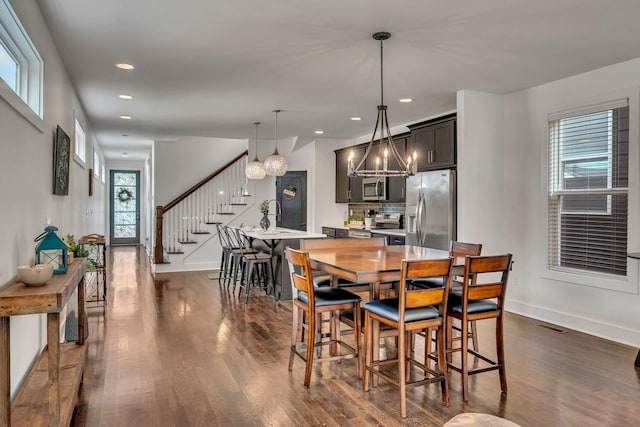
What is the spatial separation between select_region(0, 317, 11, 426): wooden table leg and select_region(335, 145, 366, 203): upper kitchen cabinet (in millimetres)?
6697

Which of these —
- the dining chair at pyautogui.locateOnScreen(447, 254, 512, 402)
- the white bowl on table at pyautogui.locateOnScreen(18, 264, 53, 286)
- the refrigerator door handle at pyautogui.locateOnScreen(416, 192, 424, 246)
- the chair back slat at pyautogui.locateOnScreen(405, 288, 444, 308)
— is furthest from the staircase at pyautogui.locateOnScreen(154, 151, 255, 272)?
the chair back slat at pyautogui.locateOnScreen(405, 288, 444, 308)

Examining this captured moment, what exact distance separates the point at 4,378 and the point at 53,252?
42.9 inches

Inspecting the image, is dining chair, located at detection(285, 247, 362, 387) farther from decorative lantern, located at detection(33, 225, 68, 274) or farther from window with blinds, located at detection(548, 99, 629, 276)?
window with blinds, located at detection(548, 99, 629, 276)

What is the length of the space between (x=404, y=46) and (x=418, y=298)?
215 centimetres

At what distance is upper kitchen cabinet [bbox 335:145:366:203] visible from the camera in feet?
27.4

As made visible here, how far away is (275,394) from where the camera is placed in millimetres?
3086

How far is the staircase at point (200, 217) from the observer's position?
28.8 ft

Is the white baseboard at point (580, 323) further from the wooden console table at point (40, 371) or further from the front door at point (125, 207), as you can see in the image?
the front door at point (125, 207)

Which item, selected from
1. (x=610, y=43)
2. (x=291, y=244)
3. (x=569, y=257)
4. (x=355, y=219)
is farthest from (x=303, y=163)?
(x=610, y=43)

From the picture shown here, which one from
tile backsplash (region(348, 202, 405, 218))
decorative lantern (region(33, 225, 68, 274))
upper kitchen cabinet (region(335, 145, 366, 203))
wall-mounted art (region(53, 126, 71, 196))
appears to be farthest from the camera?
upper kitchen cabinet (region(335, 145, 366, 203))

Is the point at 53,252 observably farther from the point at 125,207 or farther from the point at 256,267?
the point at 125,207

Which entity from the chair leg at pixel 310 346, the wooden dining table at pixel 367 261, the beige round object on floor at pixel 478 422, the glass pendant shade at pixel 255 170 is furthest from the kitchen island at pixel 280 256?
the beige round object on floor at pixel 478 422

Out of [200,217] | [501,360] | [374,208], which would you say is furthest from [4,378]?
[200,217]

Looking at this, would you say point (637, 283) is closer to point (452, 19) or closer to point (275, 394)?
point (452, 19)
